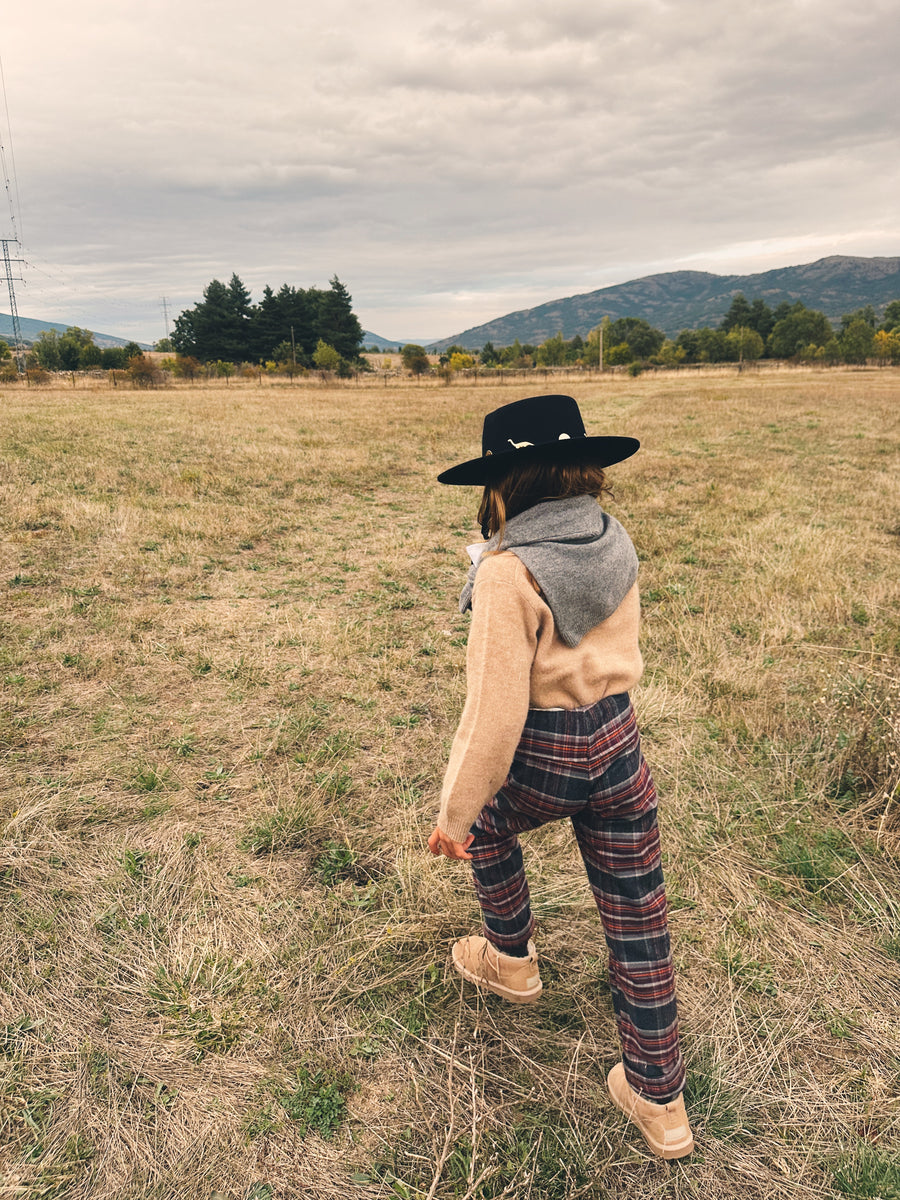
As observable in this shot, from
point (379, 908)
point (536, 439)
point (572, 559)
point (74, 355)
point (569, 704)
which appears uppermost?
point (74, 355)

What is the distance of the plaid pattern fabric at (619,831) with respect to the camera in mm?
1893

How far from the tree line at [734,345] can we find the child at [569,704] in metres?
70.9

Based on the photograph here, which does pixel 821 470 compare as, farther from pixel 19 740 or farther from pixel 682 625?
pixel 19 740

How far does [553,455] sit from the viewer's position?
5.98 feet

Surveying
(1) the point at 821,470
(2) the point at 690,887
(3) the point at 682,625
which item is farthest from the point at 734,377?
(2) the point at 690,887

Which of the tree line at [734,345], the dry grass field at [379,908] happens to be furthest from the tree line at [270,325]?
the dry grass field at [379,908]

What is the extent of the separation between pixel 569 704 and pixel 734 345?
356 feet

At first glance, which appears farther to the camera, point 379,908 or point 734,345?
point 734,345

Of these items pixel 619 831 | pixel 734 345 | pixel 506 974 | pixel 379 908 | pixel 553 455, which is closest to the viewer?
pixel 553 455

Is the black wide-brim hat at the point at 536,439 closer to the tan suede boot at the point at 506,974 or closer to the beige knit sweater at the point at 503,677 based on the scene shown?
the beige knit sweater at the point at 503,677

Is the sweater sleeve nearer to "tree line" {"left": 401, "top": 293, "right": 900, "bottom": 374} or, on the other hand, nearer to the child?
the child

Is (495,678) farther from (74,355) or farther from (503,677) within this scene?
(74,355)

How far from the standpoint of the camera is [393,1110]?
226 centimetres

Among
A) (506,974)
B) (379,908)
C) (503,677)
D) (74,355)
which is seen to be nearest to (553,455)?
(503,677)
